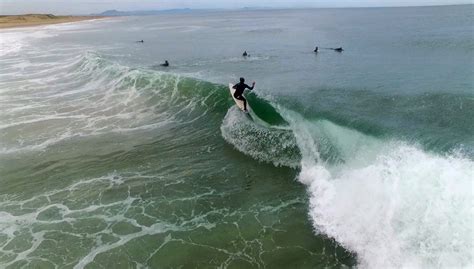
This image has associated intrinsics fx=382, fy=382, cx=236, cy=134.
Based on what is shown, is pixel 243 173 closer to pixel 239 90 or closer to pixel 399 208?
pixel 239 90

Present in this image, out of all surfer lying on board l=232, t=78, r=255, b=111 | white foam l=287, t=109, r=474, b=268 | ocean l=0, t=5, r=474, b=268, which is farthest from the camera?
surfer lying on board l=232, t=78, r=255, b=111

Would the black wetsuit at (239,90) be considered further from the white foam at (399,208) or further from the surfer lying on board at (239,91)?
the white foam at (399,208)

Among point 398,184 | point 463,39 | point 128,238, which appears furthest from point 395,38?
point 128,238

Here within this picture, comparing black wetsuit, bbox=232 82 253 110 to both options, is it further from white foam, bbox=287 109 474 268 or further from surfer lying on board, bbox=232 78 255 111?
white foam, bbox=287 109 474 268

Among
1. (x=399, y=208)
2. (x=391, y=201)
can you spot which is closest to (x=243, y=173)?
(x=391, y=201)

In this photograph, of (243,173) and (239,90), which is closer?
(243,173)

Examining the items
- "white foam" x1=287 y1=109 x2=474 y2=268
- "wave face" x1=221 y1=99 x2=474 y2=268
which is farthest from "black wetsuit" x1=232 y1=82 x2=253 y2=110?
"white foam" x1=287 y1=109 x2=474 y2=268

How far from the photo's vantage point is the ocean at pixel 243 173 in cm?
1020

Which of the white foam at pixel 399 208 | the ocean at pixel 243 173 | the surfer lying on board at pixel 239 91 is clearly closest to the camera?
the white foam at pixel 399 208

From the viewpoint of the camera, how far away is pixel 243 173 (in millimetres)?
15164

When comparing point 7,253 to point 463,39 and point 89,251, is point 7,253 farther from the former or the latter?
point 463,39

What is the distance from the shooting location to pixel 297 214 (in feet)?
39.4

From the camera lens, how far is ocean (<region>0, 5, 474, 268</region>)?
10195mm

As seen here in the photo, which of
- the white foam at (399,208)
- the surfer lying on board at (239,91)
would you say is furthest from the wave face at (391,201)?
the surfer lying on board at (239,91)
